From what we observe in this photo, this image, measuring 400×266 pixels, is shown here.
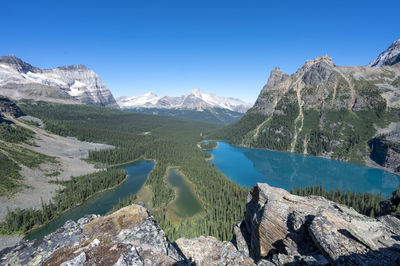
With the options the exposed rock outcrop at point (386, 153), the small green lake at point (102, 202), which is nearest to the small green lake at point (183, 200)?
the small green lake at point (102, 202)

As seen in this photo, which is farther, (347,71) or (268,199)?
(347,71)

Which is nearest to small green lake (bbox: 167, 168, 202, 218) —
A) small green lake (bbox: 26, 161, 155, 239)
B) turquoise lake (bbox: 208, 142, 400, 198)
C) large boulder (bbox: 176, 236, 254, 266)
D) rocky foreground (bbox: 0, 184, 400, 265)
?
small green lake (bbox: 26, 161, 155, 239)

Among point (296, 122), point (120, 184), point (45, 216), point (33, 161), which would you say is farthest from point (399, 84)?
point (33, 161)

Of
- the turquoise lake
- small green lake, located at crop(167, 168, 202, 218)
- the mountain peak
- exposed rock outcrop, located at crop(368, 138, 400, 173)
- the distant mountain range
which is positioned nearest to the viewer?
small green lake, located at crop(167, 168, 202, 218)

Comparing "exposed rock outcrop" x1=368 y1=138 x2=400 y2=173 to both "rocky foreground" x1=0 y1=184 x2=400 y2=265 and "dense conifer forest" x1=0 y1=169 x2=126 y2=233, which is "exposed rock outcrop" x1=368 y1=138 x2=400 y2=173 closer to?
"rocky foreground" x1=0 y1=184 x2=400 y2=265

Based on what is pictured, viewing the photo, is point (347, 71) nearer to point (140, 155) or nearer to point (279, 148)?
point (279, 148)

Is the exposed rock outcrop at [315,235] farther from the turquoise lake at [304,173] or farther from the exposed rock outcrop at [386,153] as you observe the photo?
the exposed rock outcrop at [386,153]
